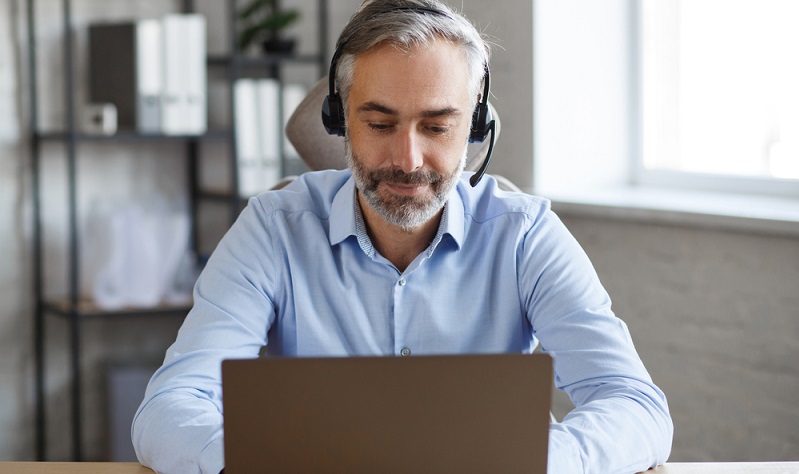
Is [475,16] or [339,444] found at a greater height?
[475,16]

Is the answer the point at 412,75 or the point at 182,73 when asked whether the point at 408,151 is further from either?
the point at 182,73

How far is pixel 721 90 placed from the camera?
2.55m

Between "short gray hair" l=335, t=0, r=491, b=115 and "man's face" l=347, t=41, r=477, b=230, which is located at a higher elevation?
"short gray hair" l=335, t=0, r=491, b=115

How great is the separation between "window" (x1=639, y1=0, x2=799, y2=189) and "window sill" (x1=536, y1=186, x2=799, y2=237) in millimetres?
86

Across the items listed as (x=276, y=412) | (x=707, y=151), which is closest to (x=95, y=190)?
(x=707, y=151)

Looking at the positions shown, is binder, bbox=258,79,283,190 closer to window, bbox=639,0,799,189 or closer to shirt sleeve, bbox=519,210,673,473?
window, bbox=639,0,799,189

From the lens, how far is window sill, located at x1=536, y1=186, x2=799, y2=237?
2.08 meters

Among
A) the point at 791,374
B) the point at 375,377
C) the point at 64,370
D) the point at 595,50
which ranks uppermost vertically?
the point at 595,50

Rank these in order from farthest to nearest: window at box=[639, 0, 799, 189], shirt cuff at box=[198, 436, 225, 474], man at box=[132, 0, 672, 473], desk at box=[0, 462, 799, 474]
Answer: window at box=[639, 0, 799, 189], man at box=[132, 0, 672, 473], desk at box=[0, 462, 799, 474], shirt cuff at box=[198, 436, 225, 474]

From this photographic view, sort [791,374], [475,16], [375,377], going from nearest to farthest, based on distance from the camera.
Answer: [375,377] < [791,374] < [475,16]

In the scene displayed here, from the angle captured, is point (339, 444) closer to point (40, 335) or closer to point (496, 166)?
point (496, 166)

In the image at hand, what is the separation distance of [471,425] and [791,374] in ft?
4.83

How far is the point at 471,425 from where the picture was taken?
32.4 inches

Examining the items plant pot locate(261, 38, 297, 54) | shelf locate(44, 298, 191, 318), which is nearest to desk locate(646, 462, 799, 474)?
shelf locate(44, 298, 191, 318)
